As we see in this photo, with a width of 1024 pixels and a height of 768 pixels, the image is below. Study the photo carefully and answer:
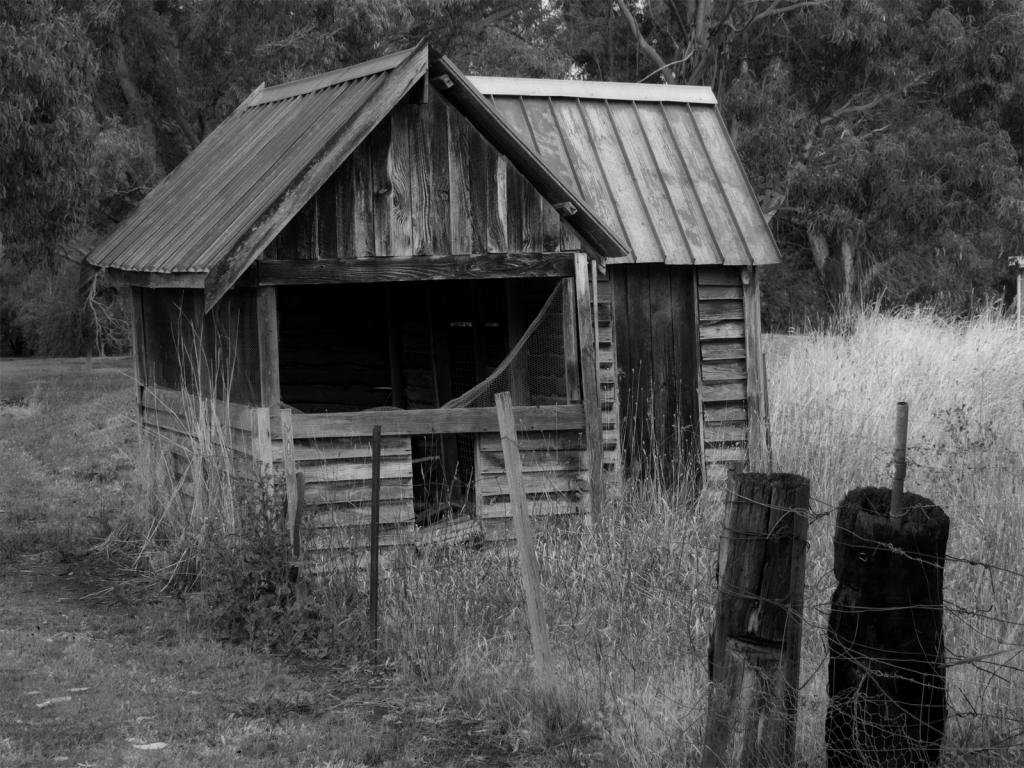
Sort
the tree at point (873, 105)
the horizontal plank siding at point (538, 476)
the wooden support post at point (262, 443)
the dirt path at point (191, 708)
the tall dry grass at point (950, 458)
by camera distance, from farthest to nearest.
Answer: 1. the tree at point (873, 105)
2. the horizontal plank siding at point (538, 476)
3. the wooden support post at point (262, 443)
4. the dirt path at point (191, 708)
5. the tall dry grass at point (950, 458)

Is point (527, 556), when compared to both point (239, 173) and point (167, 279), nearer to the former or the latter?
point (167, 279)

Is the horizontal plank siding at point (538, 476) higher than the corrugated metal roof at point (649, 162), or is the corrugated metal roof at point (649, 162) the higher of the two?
the corrugated metal roof at point (649, 162)

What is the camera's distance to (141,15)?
81.7 ft

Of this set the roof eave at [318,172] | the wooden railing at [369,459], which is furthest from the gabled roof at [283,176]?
the wooden railing at [369,459]

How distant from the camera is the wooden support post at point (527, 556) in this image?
237 inches

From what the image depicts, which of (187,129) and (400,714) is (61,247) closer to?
(187,129)

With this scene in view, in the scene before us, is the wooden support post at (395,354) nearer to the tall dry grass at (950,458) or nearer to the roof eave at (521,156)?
the tall dry grass at (950,458)

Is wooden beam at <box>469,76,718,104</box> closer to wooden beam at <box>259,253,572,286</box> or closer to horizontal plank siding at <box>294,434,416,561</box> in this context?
wooden beam at <box>259,253,572,286</box>

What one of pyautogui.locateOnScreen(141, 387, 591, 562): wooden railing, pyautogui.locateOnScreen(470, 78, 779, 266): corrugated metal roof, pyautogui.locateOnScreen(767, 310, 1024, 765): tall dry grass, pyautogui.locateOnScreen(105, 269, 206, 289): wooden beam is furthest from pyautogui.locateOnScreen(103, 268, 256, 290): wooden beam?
pyautogui.locateOnScreen(767, 310, 1024, 765): tall dry grass

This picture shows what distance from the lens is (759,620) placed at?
437 cm

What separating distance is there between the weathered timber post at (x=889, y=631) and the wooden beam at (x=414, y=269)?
5.42 meters

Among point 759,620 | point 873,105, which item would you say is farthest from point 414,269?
point 873,105

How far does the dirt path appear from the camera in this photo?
5.88 meters

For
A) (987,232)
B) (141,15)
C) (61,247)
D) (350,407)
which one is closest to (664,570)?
(350,407)
